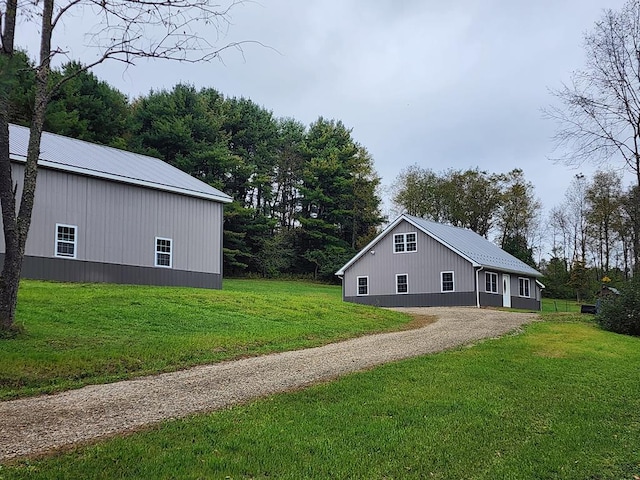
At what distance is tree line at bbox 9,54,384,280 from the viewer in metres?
38.5

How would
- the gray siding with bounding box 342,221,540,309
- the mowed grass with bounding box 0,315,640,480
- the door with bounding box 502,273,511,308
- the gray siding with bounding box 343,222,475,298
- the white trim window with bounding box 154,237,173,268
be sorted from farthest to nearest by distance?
the door with bounding box 502,273,511,308
the gray siding with bounding box 343,222,475,298
the gray siding with bounding box 342,221,540,309
the white trim window with bounding box 154,237,173,268
the mowed grass with bounding box 0,315,640,480

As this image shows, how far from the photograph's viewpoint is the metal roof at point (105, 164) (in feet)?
61.2

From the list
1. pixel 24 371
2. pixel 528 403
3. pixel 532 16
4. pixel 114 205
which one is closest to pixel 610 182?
pixel 532 16

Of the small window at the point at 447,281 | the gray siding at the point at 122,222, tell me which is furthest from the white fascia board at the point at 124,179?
the small window at the point at 447,281

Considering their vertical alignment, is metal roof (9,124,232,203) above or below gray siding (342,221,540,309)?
above

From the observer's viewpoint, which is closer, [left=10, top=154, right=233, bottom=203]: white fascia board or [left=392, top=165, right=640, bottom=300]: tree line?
[left=10, top=154, right=233, bottom=203]: white fascia board

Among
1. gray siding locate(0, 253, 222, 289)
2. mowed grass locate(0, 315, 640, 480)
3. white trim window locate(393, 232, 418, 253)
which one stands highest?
white trim window locate(393, 232, 418, 253)

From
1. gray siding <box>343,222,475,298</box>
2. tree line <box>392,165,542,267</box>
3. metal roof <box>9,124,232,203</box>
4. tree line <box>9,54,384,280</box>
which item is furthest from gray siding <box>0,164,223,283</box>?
tree line <box>392,165,542,267</box>

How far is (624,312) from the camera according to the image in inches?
674

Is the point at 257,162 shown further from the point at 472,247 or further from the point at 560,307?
the point at 560,307

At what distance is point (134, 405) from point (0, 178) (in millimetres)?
6077

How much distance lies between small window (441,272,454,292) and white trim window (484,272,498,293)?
182 cm

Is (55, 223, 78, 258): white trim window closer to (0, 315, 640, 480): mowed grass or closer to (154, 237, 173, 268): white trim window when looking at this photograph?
(154, 237, 173, 268): white trim window

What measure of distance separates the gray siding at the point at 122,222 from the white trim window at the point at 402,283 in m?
11.0
